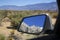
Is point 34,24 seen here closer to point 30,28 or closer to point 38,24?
point 38,24

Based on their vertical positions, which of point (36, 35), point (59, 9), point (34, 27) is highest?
point (59, 9)

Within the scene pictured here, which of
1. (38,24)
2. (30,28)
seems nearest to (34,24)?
(38,24)

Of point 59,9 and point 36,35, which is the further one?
point 36,35

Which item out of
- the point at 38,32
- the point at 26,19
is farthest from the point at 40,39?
the point at 26,19

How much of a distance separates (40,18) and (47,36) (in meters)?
0.96

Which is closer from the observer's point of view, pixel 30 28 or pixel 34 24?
pixel 34 24

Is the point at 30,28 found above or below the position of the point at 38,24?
below

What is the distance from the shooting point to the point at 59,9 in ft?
28.0

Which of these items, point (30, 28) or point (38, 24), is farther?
point (30, 28)

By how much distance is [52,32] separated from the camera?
29.7ft

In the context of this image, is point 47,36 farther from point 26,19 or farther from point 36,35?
point 26,19

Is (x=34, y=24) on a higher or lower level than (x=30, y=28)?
higher

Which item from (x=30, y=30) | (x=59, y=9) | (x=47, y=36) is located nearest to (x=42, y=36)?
(x=47, y=36)

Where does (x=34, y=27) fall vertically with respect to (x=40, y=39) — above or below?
above
